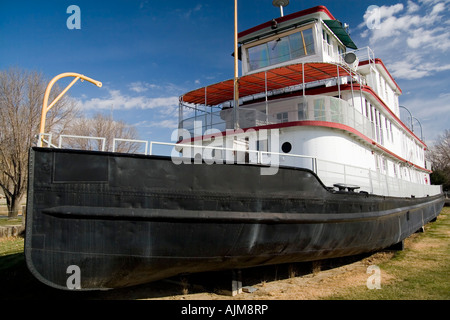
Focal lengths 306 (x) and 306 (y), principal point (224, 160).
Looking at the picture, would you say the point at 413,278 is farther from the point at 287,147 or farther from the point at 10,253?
the point at 10,253

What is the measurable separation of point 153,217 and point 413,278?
494cm

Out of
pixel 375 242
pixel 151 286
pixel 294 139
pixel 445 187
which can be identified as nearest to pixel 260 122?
pixel 294 139

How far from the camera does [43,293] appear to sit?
5.48m

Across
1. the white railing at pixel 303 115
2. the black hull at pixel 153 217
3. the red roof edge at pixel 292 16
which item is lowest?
the black hull at pixel 153 217

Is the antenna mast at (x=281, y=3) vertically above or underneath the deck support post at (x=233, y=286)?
above

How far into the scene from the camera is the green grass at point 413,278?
15.8ft

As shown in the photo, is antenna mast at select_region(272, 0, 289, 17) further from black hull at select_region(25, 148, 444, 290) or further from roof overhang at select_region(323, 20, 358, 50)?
black hull at select_region(25, 148, 444, 290)

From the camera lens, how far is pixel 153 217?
14.1 ft

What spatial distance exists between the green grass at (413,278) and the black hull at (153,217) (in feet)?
4.27

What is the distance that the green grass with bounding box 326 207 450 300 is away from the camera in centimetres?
482
